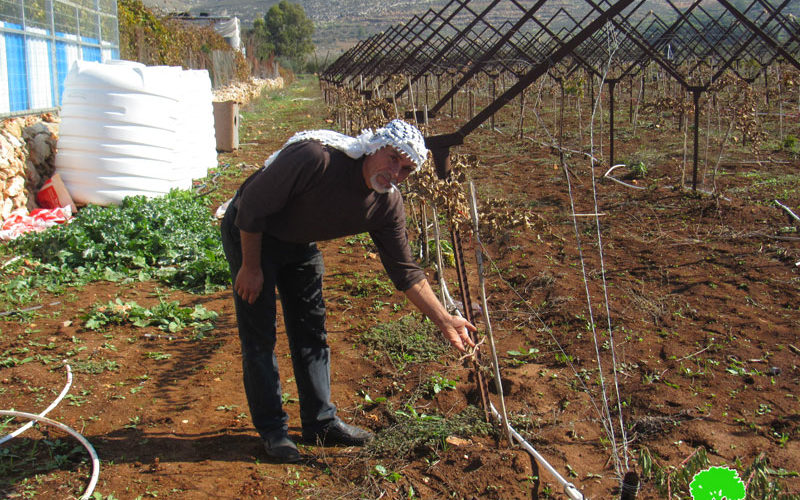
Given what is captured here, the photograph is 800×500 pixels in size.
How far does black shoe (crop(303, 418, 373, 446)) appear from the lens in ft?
8.96

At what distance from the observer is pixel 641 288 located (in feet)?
14.7

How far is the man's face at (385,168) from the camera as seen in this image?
219 cm

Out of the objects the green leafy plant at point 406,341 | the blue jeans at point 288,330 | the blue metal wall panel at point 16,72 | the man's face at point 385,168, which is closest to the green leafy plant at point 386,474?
the blue jeans at point 288,330

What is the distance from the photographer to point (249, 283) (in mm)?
2430

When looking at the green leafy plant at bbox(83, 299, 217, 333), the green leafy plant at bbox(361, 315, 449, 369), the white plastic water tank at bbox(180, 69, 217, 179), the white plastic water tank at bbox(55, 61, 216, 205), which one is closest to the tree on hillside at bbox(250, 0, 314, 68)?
the white plastic water tank at bbox(180, 69, 217, 179)

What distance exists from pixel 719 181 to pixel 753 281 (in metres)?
3.49

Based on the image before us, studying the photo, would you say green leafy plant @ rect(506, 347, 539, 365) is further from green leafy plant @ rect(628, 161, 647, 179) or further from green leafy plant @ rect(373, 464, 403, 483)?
green leafy plant @ rect(628, 161, 647, 179)

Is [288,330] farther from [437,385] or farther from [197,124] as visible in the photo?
[197,124]

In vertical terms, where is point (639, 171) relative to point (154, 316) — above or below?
above

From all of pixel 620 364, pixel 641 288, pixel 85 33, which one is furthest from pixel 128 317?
pixel 85 33

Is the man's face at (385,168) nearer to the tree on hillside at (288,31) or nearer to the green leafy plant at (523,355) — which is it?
the green leafy plant at (523,355)

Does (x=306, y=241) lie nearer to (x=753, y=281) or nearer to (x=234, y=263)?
(x=234, y=263)

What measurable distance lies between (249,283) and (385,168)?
0.68 metres

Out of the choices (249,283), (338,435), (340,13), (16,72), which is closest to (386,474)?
(338,435)
